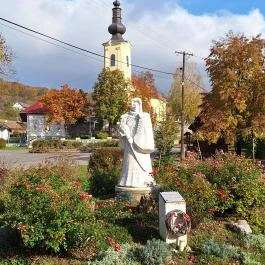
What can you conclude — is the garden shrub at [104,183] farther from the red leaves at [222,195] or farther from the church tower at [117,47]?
the church tower at [117,47]

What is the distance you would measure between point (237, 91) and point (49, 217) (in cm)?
1715

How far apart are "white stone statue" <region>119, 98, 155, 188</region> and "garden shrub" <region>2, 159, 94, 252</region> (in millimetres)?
3703

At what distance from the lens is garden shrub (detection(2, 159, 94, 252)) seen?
270 inches

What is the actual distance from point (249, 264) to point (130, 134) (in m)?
4.93

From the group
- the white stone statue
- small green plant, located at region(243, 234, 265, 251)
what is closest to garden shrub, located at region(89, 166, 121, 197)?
the white stone statue

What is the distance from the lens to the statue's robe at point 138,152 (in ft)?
36.8

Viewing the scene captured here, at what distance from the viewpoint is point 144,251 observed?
24.0 ft

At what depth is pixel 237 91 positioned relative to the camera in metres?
22.3

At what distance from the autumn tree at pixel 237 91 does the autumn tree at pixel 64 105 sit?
108 feet

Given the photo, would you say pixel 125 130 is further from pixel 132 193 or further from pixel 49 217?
pixel 49 217

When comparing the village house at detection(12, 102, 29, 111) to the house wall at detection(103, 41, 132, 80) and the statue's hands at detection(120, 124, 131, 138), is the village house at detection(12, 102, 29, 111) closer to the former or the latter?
the house wall at detection(103, 41, 132, 80)

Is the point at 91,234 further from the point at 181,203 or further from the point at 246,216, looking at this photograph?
the point at 246,216

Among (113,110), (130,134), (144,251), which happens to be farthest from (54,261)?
(113,110)

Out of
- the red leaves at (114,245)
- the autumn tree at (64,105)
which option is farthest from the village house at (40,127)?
the red leaves at (114,245)
